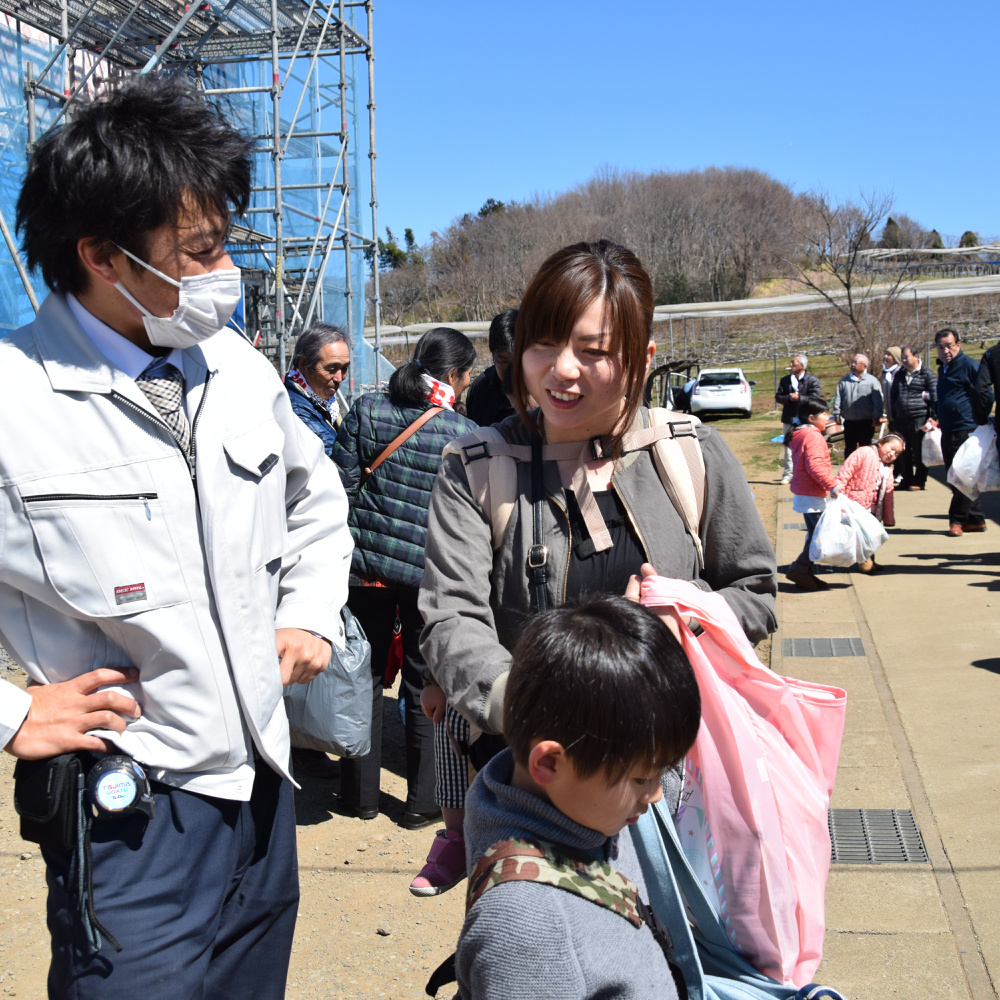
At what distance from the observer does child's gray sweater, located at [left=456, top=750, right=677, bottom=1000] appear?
1308 millimetres

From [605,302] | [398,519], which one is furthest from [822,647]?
[605,302]

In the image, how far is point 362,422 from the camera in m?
4.17

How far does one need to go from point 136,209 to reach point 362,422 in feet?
8.31

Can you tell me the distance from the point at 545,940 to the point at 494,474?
3.07 ft

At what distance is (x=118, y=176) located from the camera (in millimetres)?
1625

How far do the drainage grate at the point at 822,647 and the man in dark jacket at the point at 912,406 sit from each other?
267 inches

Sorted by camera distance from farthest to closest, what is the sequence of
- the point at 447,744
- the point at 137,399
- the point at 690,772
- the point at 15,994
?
the point at 15,994
the point at 447,744
the point at 690,772
the point at 137,399

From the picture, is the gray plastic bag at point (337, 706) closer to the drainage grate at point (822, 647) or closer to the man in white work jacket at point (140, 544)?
the man in white work jacket at point (140, 544)

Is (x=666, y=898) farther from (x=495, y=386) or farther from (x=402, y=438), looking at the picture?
(x=495, y=386)

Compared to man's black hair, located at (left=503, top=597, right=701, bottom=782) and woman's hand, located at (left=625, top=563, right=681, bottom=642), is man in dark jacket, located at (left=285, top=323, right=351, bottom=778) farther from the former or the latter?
man's black hair, located at (left=503, top=597, right=701, bottom=782)

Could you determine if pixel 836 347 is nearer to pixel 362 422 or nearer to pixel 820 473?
pixel 820 473

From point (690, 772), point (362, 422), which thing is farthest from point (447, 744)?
point (362, 422)

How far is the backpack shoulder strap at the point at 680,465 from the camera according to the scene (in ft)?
6.45

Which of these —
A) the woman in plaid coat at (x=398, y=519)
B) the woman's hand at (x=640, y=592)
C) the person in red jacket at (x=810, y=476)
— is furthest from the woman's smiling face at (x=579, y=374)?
the person in red jacket at (x=810, y=476)
